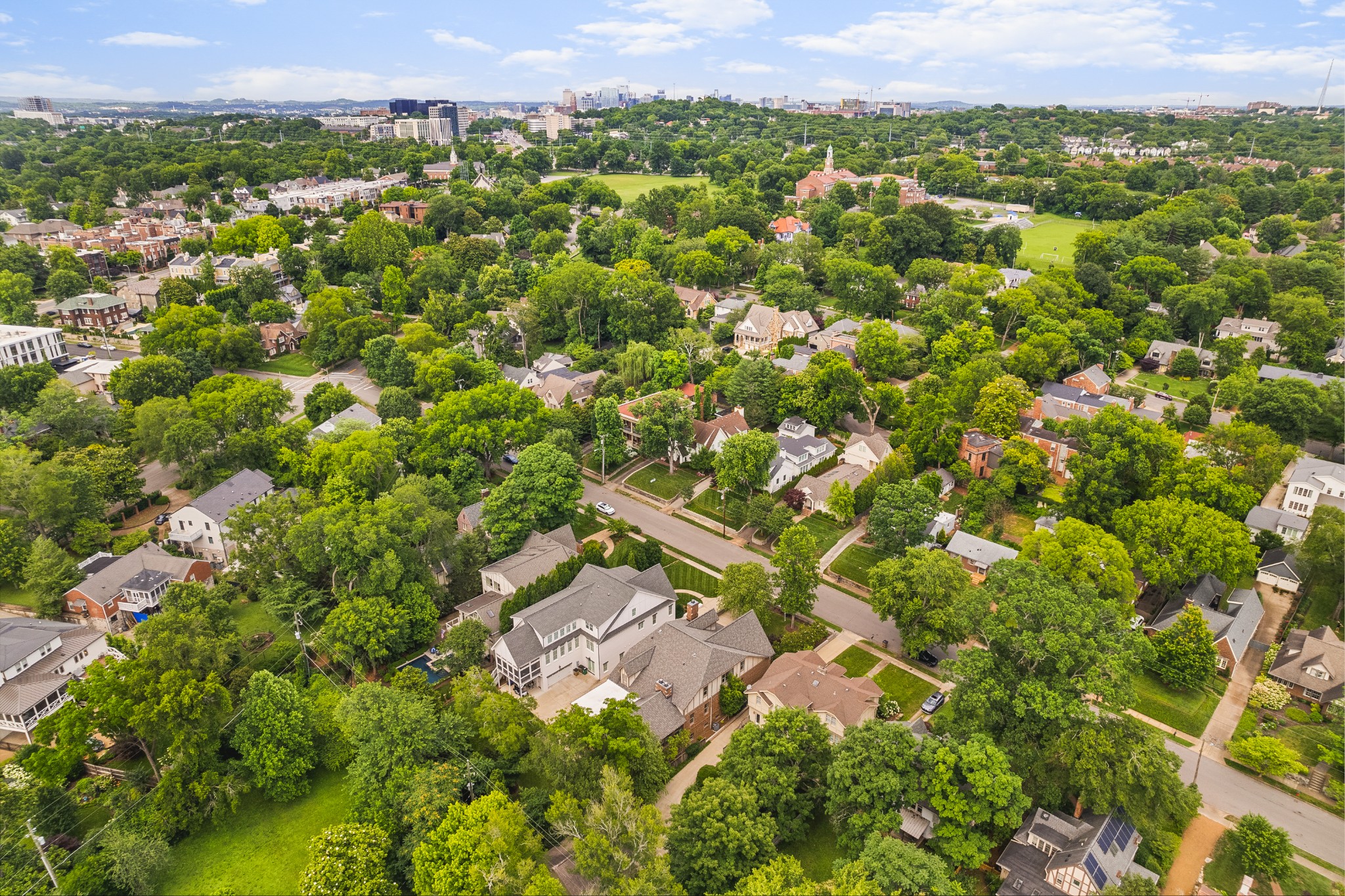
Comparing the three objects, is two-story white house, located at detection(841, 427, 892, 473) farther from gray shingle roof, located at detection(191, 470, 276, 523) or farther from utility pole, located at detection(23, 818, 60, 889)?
utility pole, located at detection(23, 818, 60, 889)

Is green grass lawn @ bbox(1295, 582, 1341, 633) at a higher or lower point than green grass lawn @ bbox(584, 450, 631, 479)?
lower

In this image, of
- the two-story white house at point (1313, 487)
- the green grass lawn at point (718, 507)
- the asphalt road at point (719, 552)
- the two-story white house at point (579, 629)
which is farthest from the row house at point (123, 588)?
the two-story white house at point (1313, 487)

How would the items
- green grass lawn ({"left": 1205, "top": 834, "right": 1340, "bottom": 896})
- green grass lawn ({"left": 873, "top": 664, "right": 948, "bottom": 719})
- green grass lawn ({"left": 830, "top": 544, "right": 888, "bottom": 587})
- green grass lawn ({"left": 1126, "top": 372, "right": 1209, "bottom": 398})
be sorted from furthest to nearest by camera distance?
1. green grass lawn ({"left": 1126, "top": 372, "right": 1209, "bottom": 398})
2. green grass lawn ({"left": 830, "top": 544, "right": 888, "bottom": 587})
3. green grass lawn ({"left": 873, "top": 664, "right": 948, "bottom": 719})
4. green grass lawn ({"left": 1205, "top": 834, "right": 1340, "bottom": 896})

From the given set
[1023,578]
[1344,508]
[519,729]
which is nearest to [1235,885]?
[1023,578]

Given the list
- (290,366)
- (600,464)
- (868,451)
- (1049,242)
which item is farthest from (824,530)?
(1049,242)

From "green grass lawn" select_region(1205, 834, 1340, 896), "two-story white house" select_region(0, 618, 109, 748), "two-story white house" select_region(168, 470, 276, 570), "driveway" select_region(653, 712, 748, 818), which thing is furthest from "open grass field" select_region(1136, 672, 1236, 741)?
"two-story white house" select_region(168, 470, 276, 570)

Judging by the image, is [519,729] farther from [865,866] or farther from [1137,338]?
[1137,338]

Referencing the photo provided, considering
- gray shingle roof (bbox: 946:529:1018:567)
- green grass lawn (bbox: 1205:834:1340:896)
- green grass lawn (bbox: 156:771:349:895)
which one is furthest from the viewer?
gray shingle roof (bbox: 946:529:1018:567)
